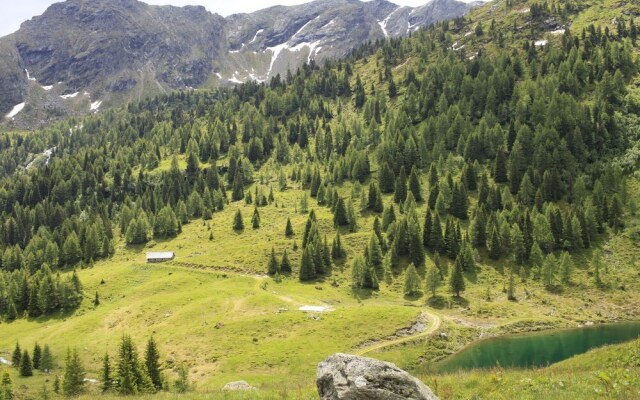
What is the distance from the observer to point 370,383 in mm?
16859

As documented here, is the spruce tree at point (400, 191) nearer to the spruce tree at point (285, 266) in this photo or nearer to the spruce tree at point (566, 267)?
the spruce tree at point (285, 266)

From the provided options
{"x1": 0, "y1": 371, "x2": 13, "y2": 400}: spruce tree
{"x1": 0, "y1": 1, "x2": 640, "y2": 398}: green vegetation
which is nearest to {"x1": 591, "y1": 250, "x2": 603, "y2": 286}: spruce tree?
{"x1": 0, "y1": 1, "x2": 640, "y2": 398}: green vegetation

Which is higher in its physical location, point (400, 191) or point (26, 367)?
point (400, 191)

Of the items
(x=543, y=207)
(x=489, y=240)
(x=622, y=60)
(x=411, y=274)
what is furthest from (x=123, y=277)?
(x=622, y=60)

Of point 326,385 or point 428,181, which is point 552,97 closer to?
point 428,181

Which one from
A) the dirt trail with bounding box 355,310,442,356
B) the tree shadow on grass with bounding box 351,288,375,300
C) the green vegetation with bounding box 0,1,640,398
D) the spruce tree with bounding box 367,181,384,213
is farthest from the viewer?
the spruce tree with bounding box 367,181,384,213

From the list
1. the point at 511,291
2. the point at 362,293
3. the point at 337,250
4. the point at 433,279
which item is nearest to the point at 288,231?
the point at 337,250

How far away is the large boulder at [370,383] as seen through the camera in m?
16.7

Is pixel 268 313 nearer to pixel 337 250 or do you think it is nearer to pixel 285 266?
pixel 285 266

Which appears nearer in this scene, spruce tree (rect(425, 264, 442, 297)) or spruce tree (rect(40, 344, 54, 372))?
spruce tree (rect(40, 344, 54, 372))

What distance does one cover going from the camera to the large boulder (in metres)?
16.7

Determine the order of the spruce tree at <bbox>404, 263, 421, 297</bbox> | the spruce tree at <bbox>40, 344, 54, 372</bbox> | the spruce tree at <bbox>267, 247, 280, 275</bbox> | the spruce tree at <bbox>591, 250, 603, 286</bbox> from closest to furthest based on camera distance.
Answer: the spruce tree at <bbox>40, 344, 54, 372</bbox> → the spruce tree at <bbox>404, 263, 421, 297</bbox> → the spruce tree at <bbox>591, 250, 603, 286</bbox> → the spruce tree at <bbox>267, 247, 280, 275</bbox>

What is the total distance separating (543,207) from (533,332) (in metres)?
57.5

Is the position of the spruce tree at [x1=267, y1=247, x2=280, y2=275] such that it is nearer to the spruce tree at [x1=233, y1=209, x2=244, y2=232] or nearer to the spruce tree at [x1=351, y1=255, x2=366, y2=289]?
the spruce tree at [x1=351, y1=255, x2=366, y2=289]
